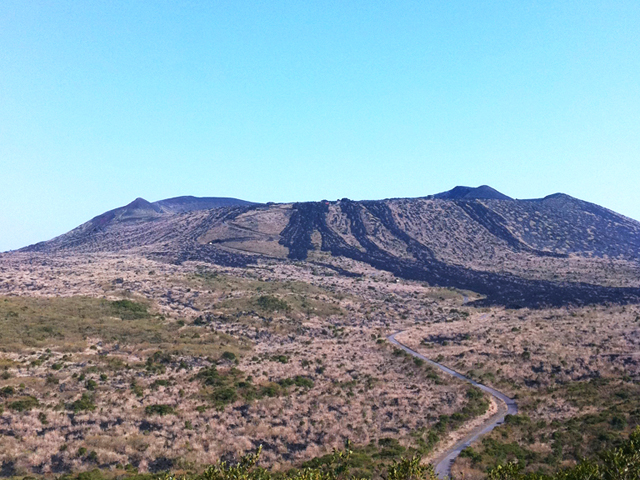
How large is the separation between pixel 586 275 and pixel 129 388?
345 feet

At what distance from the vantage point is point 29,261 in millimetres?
123375

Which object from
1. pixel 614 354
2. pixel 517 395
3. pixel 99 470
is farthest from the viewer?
pixel 614 354

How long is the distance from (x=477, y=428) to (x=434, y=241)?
125727 mm

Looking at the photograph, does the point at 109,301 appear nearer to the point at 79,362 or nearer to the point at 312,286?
the point at 79,362

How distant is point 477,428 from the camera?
33.7m

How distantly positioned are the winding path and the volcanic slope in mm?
48133

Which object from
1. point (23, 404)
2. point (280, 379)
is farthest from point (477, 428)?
point (23, 404)

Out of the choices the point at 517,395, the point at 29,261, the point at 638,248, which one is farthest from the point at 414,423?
the point at 638,248

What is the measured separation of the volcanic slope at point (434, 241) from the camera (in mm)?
111188

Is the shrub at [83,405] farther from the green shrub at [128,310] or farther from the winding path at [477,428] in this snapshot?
the green shrub at [128,310]

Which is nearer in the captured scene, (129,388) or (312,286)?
(129,388)

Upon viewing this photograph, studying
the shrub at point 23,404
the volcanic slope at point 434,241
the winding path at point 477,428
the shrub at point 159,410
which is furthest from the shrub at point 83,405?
the volcanic slope at point 434,241

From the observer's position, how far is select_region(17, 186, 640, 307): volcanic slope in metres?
111

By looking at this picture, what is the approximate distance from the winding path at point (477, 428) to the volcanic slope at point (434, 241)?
48.1 metres
